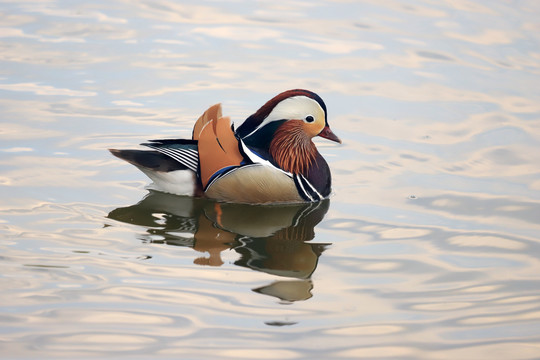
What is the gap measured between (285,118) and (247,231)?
1.40 m

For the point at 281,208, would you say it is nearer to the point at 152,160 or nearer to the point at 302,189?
the point at 302,189

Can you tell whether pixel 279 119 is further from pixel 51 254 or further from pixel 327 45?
pixel 327 45

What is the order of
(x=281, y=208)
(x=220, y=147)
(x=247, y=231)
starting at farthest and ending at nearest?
1. (x=281, y=208)
2. (x=220, y=147)
3. (x=247, y=231)

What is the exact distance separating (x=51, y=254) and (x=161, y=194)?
1.79m

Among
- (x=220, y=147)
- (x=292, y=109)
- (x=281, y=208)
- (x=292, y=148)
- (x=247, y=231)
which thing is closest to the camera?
(x=247, y=231)

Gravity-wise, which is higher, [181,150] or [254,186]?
[181,150]

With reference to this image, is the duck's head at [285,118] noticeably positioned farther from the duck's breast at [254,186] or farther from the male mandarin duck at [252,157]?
the duck's breast at [254,186]

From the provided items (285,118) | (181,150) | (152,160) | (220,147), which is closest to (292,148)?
(285,118)

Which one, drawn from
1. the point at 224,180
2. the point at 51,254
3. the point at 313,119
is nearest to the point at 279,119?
the point at 313,119

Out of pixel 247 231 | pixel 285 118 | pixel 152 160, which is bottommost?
pixel 247 231

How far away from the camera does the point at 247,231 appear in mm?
7633

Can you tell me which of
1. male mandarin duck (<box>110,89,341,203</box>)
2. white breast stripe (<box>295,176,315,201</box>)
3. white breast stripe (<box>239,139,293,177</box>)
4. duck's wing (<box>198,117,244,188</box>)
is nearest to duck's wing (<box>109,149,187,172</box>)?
male mandarin duck (<box>110,89,341,203</box>)

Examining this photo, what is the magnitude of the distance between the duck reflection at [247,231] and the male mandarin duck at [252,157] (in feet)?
0.47

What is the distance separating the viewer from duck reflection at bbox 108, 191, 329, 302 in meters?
6.82
